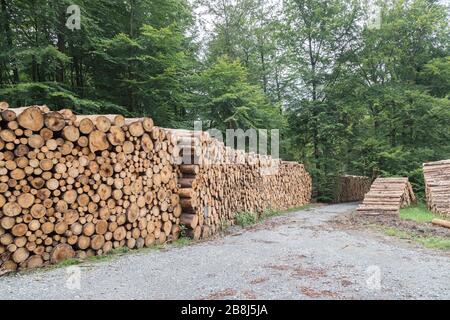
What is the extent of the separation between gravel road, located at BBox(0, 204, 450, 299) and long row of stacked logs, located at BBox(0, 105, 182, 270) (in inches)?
17.5

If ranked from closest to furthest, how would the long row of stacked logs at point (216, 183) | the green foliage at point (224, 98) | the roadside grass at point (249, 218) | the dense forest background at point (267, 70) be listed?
1. the long row of stacked logs at point (216, 183)
2. the roadside grass at point (249, 218)
3. the dense forest background at point (267, 70)
4. the green foliage at point (224, 98)

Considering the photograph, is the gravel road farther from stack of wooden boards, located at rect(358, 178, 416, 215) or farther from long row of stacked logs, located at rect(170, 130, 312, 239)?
stack of wooden boards, located at rect(358, 178, 416, 215)

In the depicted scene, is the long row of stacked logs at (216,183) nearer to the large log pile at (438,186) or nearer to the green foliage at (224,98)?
the green foliage at (224,98)

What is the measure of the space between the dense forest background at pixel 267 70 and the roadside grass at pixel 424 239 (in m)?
7.29

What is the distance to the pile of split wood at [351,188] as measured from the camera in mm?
19913

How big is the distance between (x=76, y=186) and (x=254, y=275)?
2.91 metres

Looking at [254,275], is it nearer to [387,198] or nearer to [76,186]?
[76,186]

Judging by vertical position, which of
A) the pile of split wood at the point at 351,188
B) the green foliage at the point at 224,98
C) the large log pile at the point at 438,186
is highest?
the green foliage at the point at 224,98

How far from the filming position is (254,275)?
169 inches

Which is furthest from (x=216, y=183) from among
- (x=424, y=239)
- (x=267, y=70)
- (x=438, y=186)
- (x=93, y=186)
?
(x=267, y=70)

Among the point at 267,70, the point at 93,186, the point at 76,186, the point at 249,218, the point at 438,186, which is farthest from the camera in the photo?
the point at 267,70

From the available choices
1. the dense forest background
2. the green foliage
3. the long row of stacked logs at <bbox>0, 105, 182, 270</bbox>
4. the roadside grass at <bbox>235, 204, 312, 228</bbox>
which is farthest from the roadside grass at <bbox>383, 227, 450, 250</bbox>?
the dense forest background

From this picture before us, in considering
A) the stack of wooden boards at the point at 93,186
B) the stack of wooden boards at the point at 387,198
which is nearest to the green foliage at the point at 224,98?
the stack of wooden boards at the point at 387,198

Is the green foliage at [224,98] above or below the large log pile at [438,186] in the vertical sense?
above
